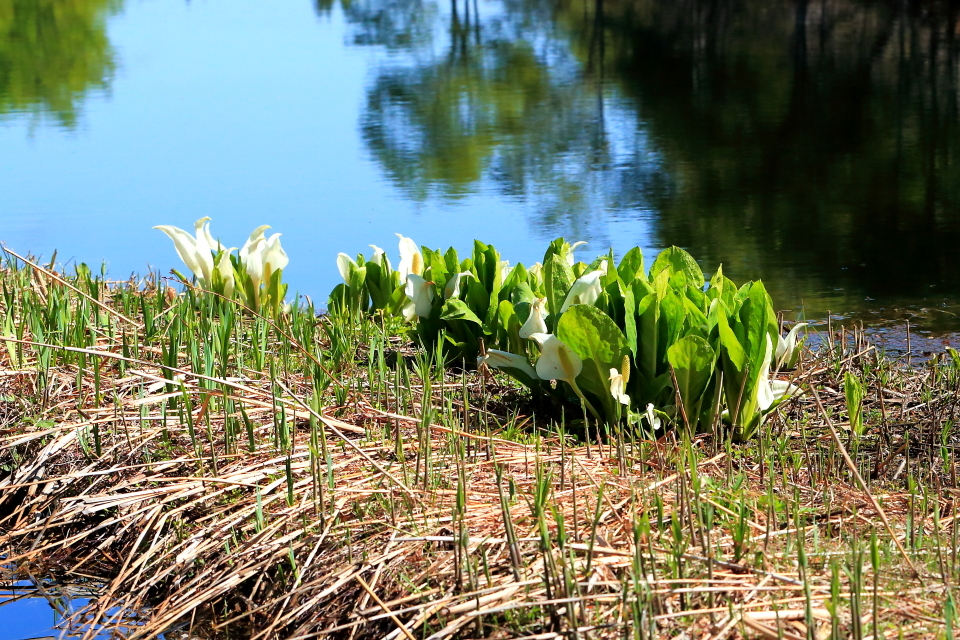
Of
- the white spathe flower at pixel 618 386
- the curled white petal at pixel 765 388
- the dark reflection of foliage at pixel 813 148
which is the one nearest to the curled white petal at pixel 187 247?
the white spathe flower at pixel 618 386

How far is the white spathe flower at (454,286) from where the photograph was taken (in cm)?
371

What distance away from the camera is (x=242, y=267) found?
4246 millimetres

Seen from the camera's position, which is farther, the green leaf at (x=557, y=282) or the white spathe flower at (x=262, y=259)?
the white spathe flower at (x=262, y=259)

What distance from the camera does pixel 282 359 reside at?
3.68 meters

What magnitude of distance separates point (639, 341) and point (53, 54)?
3577 centimetres

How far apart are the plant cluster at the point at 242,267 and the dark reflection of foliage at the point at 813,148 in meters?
3.46

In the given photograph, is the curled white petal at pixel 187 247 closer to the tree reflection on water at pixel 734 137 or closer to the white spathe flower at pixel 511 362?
the white spathe flower at pixel 511 362

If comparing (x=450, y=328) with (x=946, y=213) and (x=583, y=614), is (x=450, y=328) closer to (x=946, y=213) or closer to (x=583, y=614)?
(x=583, y=614)

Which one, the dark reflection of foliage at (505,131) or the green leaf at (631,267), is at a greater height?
the green leaf at (631,267)

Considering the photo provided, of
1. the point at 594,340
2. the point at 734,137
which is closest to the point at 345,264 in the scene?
the point at 594,340

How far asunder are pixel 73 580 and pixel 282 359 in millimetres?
1196

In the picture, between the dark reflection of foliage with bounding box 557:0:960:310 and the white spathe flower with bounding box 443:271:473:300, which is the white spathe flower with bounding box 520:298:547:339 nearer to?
the white spathe flower with bounding box 443:271:473:300

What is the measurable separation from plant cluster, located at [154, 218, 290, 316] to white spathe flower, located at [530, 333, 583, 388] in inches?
60.7

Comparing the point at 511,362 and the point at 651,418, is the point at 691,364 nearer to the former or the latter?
the point at 651,418
